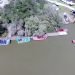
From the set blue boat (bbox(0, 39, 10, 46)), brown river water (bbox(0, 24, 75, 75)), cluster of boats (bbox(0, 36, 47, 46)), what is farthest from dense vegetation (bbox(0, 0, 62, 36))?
brown river water (bbox(0, 24, 75, 75))

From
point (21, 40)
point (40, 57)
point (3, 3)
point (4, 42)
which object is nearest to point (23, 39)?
point (21, 40)

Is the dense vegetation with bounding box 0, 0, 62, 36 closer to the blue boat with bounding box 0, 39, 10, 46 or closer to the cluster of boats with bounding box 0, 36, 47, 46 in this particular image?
the cluster of boats with bounding box 0, 36, 47, 46

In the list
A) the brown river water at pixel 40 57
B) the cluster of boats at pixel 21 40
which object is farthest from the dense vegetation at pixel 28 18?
the brown river water at pixel 40 57

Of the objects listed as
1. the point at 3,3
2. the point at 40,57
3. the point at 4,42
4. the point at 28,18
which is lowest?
the point at 40,57

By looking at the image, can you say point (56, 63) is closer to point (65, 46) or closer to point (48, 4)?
point (65, 46)

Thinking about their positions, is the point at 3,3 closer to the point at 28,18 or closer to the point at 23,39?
the point at 28,18
